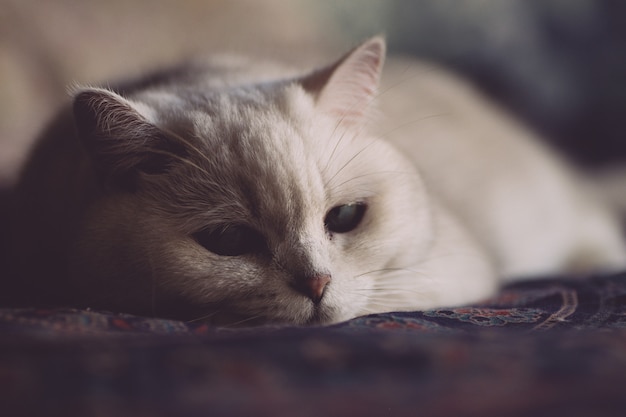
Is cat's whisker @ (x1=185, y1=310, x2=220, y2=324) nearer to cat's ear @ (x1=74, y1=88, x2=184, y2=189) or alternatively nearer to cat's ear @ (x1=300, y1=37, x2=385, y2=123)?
cat's ear @ (x1=74, y1=88, x2=184, y2=189)

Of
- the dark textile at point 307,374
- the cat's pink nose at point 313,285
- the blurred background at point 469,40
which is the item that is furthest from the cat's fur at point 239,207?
the blurred background at point 469,40

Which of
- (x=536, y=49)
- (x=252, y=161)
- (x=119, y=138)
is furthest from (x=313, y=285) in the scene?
(x=536, y=49)

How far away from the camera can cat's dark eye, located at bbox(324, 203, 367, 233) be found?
1.18 m

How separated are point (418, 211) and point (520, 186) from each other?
1.07 m

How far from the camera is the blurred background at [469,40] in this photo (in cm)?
227

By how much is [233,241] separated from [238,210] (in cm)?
6

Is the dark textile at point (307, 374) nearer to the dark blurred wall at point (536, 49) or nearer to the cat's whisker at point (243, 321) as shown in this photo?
the cat's whisker at point (243, 321)

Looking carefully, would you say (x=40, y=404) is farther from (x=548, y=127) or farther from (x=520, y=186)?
(x=548, y=127)

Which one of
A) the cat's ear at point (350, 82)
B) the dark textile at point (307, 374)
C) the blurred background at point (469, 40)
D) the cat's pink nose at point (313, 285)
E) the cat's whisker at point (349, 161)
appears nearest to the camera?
the dark textile at point (307, 374)

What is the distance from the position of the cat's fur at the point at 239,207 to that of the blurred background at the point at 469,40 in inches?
28.9

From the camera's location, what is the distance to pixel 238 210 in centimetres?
109

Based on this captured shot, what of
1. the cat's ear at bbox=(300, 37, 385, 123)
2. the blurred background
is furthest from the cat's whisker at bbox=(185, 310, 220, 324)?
the blurred background

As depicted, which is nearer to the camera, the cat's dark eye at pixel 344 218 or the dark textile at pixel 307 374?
the dark textile at pixel 307 374

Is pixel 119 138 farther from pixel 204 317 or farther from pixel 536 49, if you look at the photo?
pixel 536 49
